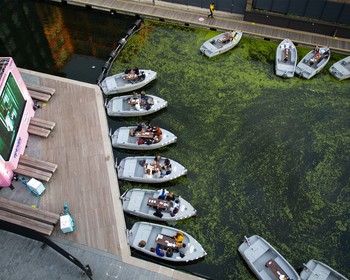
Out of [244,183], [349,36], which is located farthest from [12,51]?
[349,36]

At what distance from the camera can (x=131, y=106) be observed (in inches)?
1529

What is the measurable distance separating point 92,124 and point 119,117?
3058mm

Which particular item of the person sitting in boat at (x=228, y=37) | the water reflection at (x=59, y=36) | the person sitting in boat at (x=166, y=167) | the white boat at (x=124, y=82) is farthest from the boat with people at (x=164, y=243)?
the person sitting in boat at (x=228, y=37)

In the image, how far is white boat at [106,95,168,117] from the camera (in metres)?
38.2

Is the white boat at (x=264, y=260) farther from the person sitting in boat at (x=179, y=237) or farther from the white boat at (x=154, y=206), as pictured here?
the white boat at (x=154, y=206)

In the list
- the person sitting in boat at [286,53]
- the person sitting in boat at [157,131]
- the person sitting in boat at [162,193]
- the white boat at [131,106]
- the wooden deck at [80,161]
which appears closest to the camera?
the wooden deck at [80,161]

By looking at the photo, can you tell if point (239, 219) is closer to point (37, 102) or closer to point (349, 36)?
point (37, 102)

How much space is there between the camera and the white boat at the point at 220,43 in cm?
4447

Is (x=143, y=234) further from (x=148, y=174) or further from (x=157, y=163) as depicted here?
(x=157, y=163)

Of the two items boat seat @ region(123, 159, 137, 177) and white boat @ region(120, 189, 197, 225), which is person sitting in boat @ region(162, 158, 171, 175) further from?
boat seat @ region(123, 159, 137, 177)

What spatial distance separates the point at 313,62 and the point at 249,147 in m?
14.4

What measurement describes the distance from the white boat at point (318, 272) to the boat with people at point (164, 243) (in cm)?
805

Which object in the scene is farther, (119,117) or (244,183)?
(119,117)

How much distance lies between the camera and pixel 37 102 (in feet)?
128
